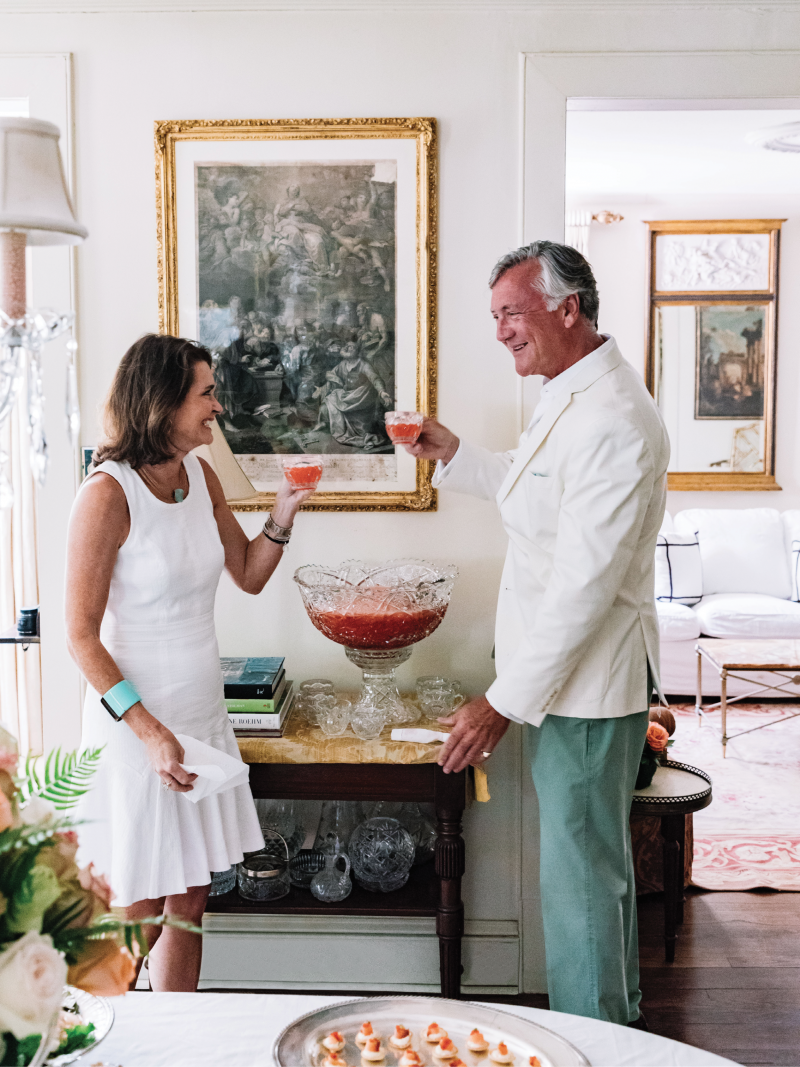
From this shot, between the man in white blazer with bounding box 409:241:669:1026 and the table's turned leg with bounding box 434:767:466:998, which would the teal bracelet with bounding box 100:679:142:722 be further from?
the table's turned leg with bounding box 434:767:466:998

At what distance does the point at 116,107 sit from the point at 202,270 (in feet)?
1.55

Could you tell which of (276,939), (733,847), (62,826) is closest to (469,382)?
(276,939)

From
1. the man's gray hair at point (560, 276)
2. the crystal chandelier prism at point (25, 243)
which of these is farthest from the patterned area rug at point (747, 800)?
the crystal chandelier prism at point (25, 243)

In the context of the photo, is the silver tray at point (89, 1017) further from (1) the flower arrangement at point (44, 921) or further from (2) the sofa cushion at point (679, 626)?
(2) the sofa cushion at point (679, 626)

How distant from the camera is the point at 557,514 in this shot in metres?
1.96

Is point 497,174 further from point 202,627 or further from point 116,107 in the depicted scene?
point 202,627

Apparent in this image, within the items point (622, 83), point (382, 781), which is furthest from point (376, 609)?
point (622, 83)

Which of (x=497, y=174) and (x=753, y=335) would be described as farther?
(x=753, y=335)

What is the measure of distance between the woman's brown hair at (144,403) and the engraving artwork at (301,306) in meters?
0.58

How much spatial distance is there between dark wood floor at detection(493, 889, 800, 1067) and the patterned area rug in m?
0.17

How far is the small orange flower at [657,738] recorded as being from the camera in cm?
273

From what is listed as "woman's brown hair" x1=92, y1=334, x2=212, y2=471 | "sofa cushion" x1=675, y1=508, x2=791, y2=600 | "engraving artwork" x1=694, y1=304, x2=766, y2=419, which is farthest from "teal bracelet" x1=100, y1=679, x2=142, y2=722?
"engraving artwork" x1=694, y1=304, x2=766, y2=419

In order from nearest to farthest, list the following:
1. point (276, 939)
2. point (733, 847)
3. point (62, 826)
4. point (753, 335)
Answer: point (62, 826) → point (276, 939) → point (733, 847) → point (753, 335)

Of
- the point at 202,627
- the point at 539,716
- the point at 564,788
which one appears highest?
the point at 202,627
